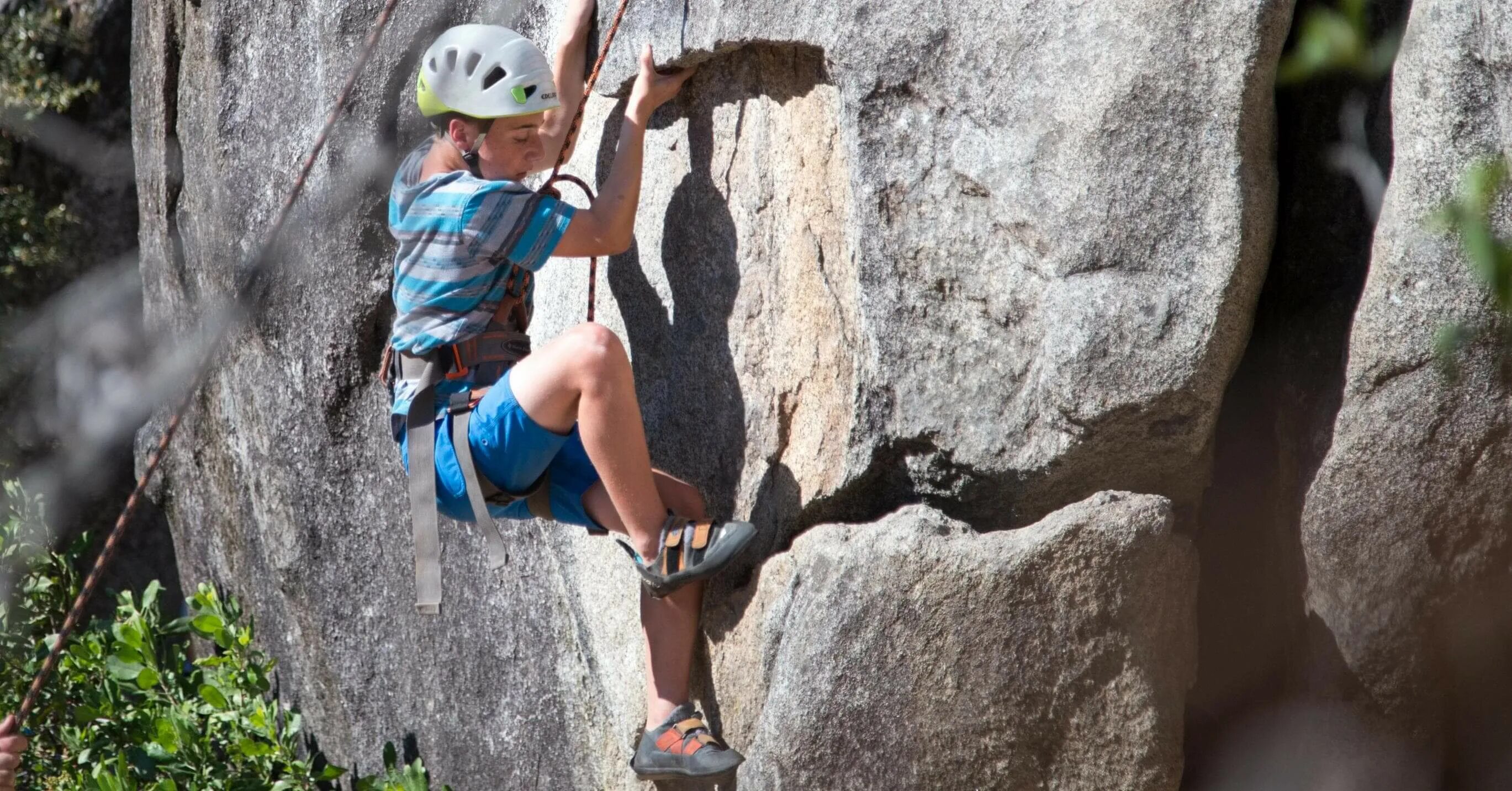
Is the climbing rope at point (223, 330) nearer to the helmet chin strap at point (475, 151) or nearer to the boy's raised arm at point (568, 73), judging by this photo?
the boy's raised arm at point (568, 73)

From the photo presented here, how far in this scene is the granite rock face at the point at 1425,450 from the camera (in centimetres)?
293

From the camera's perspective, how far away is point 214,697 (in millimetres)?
5430

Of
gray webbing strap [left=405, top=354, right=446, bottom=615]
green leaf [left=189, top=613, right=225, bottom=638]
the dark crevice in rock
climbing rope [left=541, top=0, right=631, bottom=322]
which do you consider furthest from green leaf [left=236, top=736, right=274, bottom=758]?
the dark crevice in rock

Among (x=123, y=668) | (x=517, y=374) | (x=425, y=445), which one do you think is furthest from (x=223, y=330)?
(x=517, y=374)

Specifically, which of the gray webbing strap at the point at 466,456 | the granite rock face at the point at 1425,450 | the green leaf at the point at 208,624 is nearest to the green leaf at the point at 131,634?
the green leaf at the point at 208,624

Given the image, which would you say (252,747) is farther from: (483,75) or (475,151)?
(483,75)

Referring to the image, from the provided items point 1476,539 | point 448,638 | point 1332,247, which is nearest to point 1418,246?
point 1332,247

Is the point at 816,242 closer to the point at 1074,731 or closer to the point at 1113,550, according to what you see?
the point at 1113,550

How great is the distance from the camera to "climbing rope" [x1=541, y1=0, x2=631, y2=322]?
11.9 feet

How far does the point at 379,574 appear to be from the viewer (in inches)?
199

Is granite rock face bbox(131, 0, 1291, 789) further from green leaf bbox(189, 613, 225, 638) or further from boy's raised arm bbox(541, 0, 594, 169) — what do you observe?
green leaf bbox(189, 613, 225, 638)

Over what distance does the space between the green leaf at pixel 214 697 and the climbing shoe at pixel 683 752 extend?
101 inches

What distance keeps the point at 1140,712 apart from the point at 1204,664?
439 millimetres

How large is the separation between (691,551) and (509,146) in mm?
1089
